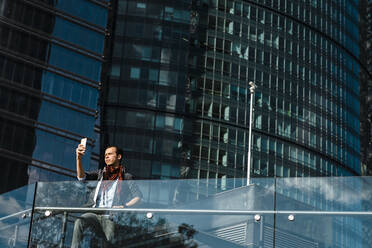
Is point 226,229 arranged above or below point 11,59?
below

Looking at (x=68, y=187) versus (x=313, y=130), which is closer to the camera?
(x=68, y=187)

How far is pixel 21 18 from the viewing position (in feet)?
201

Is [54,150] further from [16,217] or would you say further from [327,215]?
[327,215]

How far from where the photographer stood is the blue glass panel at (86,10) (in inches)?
2530

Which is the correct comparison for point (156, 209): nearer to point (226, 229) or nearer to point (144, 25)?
point (226, 229)

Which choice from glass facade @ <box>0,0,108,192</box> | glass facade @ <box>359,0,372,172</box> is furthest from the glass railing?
glass facade @ <box>359,0,372,172</box>

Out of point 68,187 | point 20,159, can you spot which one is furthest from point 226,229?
point 20,159

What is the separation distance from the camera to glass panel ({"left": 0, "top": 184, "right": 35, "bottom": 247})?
9.09m

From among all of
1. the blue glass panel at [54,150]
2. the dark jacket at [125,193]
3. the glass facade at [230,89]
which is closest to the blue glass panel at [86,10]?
the glass facade at [230,89]

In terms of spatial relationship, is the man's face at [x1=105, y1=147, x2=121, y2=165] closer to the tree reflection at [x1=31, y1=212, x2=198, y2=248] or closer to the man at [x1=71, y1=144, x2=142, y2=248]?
the man at [x1=71, y1=144, x2=142, y2=248]

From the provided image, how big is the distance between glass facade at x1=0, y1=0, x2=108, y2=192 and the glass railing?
49.1 meters

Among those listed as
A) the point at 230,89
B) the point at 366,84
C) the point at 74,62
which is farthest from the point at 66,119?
the point at 366,84

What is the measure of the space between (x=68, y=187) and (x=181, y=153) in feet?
219

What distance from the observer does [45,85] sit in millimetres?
61281
